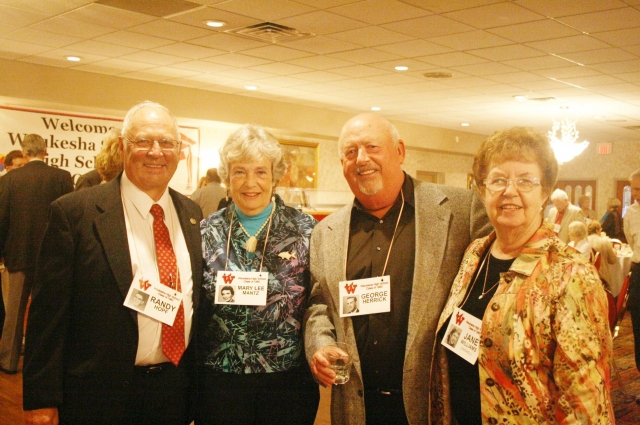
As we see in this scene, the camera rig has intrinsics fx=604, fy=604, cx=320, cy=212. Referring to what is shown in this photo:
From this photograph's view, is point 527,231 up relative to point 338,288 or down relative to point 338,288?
up

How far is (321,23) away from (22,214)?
3.09 metres

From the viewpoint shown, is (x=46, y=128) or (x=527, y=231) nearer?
(x=527, y=231)

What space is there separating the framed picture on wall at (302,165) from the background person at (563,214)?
4260mm

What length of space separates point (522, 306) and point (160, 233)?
1.26 meters

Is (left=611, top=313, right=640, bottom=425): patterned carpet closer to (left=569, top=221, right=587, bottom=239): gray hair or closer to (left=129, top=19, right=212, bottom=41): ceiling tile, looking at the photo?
(left=569, top=221, right=587, bottom=239): gray hair

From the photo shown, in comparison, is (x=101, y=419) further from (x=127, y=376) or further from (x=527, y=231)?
(x=527, y=231)

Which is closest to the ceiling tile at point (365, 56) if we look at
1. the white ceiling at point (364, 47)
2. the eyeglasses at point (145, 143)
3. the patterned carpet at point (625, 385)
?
the white ceiling at point (364, 47)

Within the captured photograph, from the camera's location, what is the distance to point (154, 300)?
6.77ft

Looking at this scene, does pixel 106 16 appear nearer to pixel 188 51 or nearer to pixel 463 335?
pixel 188 51

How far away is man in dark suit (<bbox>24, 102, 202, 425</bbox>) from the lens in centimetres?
200

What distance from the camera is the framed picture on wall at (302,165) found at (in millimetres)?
10945

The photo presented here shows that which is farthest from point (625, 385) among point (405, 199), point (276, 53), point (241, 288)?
point (276, 53)

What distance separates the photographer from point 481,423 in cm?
182

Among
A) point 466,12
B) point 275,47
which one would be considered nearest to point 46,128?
point 275,47
